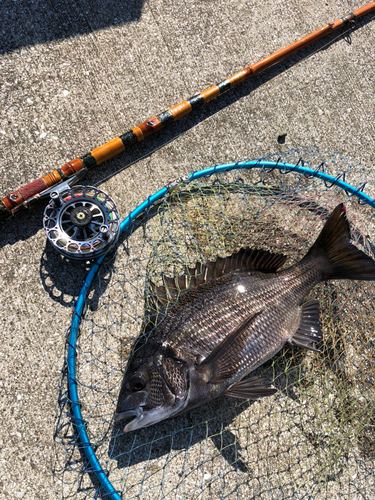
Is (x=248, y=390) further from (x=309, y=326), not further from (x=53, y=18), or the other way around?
(x=53, y=18)

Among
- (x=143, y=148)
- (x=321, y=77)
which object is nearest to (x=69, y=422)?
(x=143, y=148)

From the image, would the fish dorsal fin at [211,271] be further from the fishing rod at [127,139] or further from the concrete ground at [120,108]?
the fishing rod at [127,139]

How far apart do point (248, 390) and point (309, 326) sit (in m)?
0.73

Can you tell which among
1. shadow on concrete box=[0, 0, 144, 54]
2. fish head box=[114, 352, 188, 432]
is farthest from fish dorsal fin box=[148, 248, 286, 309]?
shadow on concrete box=[0, 0, 144, 54]

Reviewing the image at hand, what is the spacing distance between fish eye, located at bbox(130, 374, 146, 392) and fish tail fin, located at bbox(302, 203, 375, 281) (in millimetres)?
1523

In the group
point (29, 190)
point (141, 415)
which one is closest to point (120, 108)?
point (29, 190)

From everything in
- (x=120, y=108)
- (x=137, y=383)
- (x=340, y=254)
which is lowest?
(x=340, y=254)

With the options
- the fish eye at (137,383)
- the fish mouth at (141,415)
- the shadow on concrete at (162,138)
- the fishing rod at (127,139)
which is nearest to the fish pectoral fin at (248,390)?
the fish mouth at (141,415)

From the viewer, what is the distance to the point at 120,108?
328 cm

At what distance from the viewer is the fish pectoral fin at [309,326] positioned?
2873 millimetres

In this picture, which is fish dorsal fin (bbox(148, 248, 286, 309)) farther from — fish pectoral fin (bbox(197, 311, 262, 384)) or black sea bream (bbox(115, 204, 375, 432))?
fish pectoral fin (bbox(197, 311, 262, 384))

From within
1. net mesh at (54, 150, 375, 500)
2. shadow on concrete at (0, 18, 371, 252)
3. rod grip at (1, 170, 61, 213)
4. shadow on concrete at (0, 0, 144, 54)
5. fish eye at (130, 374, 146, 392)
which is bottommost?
net mesh at (54, 150, 375, 500)

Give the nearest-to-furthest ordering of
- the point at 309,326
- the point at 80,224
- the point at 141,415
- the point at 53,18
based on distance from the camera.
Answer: the point at 141,415 → the point at 80,224 → the point at 309,326 → the point at 53,18

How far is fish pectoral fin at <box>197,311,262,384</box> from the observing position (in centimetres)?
248
